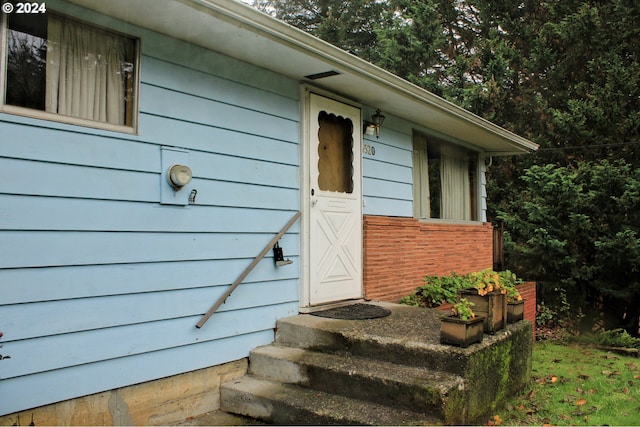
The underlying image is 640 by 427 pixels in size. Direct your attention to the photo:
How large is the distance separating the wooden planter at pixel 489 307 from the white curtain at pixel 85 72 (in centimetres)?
295

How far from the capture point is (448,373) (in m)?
3.38

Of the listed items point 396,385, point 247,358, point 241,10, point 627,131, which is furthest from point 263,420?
point 627,131

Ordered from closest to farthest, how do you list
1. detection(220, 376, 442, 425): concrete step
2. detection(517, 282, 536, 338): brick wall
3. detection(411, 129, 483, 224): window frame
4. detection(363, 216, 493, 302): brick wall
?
detection(220, 376, 442, 425): concrete step < detection(363, 216, 493, 302): brick wall < detection(411, 129, 483, 224): window frame < detection(517, 282, 536, 338): brick wall

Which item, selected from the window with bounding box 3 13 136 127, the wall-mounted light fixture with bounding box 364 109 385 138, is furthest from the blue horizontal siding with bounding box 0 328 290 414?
the wall-mounted light fixture with bounding box 364 109 385 138

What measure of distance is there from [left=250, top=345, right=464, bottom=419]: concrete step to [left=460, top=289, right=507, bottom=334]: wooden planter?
2.42 feet

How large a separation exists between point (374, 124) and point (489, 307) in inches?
108

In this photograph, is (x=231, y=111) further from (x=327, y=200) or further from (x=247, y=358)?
(x=247, y=358)

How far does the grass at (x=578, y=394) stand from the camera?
386cm

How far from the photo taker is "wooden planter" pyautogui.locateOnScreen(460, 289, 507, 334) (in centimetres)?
388

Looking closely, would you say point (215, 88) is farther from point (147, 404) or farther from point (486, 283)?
point (486, 283)

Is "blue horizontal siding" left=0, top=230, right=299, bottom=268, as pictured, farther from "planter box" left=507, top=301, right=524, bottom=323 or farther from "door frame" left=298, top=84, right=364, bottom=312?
"planter box" left=507, top=301, right=524, bottom=323

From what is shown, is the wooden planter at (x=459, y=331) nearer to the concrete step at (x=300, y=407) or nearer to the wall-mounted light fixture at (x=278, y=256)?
the concrete step at (x=300, y=407)

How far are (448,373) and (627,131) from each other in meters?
8.90

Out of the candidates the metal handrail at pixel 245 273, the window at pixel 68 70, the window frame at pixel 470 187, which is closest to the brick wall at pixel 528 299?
the window frame at pixel 470 187
